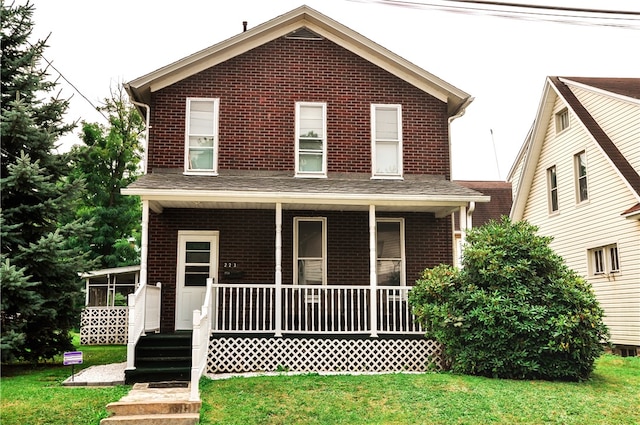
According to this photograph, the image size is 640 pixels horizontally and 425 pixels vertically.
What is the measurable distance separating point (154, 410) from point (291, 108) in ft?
25.7

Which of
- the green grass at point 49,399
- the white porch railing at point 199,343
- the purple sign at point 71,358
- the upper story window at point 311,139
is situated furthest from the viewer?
the upper story window at point 311,139

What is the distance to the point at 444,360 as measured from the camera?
477 inches

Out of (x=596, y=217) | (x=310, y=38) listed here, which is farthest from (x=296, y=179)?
(x=596, y=217)

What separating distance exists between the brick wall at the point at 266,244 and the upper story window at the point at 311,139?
102 centimetres


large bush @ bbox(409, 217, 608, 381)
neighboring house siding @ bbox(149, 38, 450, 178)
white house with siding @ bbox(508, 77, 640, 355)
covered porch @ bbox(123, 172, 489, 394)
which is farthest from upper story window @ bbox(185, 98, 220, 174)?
white house with siding @ bbox(508, 77, 640, 355)

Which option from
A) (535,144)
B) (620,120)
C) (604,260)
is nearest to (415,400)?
(604,260)

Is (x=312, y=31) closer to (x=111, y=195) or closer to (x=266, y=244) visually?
(x=266, y=244)

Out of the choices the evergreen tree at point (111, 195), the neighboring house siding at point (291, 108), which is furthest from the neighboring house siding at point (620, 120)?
the evergreen tree at point (111, 195)

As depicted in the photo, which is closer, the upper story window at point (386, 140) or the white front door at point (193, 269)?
the white front door at point (193, 269)

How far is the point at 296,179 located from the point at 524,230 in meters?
4.90

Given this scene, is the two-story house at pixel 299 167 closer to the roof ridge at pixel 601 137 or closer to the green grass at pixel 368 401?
the green grass at pixel 368 401

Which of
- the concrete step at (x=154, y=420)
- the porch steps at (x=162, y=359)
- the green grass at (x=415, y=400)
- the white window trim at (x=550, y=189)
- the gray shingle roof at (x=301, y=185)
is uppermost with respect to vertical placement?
the white window trim at (x=550, y=189)

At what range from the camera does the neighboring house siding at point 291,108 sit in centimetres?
1390

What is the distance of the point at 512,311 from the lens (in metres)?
10.8
